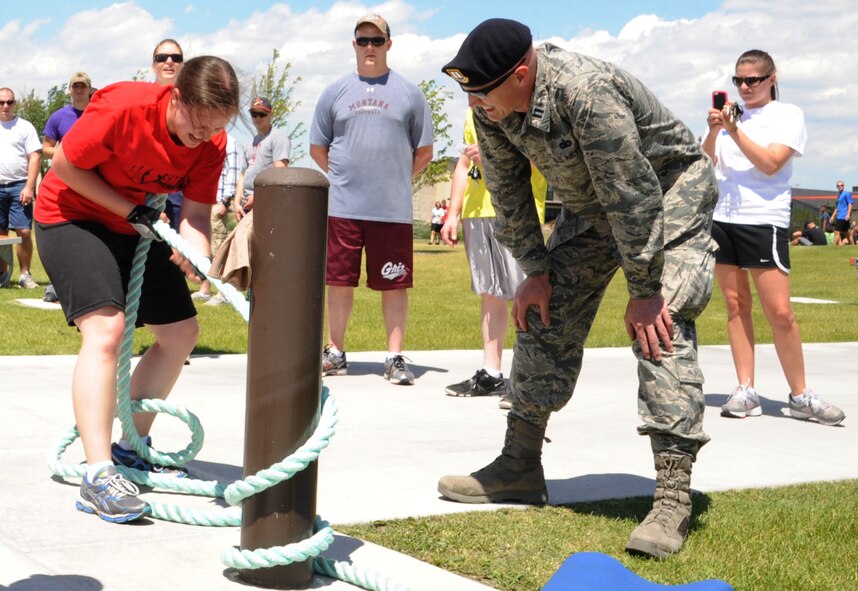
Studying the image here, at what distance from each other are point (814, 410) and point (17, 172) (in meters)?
10.1

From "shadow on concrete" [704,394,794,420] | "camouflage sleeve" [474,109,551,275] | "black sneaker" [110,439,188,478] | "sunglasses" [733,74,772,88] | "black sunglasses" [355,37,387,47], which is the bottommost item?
"shadow on concrete" [704,394,794,420]

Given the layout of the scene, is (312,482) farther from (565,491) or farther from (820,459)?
(820,459)

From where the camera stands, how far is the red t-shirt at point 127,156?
4117 mm

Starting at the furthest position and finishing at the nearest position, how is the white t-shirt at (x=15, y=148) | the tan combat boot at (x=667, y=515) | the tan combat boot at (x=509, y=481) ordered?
the white t-shirt at (x=15, y=148) < the tan combat boot at (x=509, y=481) < the tan combat boot at (x=667, y=515)

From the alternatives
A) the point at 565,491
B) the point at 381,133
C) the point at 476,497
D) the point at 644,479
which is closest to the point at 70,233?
the point at 476,497

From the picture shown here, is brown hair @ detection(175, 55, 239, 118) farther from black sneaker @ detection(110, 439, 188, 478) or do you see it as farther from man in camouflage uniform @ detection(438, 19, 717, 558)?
black sneaker @ detection(110, 439, 188, 478)

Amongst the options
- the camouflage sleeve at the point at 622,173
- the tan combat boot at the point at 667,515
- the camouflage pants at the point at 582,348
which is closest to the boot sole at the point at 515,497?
the camouflage pants at the point at 582,348

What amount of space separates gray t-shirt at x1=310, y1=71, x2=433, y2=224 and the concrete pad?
1.21 metres

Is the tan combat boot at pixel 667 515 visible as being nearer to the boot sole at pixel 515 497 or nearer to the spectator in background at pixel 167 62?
the boot sole at pixel 515 497

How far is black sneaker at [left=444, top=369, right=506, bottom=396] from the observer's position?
7.11m

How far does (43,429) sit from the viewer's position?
541cm

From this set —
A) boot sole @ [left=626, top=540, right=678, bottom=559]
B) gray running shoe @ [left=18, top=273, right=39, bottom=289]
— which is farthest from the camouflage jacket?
gray running shoe @ [left=18, top=273, right=39, bottom=289]

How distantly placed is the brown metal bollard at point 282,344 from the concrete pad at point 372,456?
20 cm

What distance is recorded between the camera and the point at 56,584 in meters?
3.24
